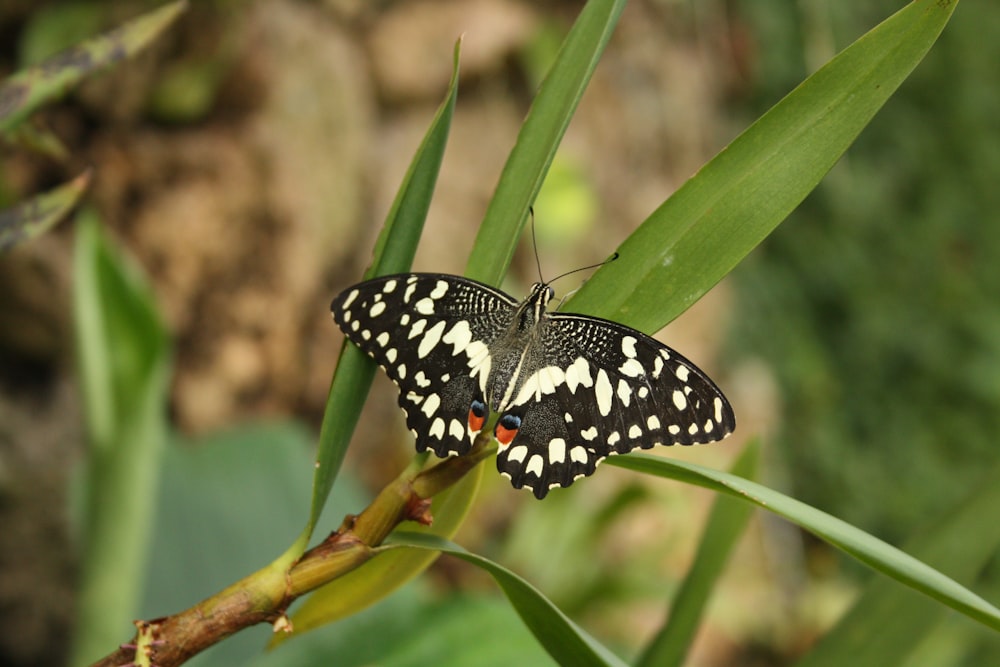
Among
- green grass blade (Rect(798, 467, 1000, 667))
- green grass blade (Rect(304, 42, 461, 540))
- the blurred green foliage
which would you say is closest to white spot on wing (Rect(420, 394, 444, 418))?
green grass blade (Rect(304, 42, 461, 540))

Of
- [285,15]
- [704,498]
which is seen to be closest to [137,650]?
[285,15]

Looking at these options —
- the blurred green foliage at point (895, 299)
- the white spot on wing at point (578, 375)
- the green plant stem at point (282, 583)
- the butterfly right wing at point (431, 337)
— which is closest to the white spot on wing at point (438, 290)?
the butterfly right wing at point (431, 337)

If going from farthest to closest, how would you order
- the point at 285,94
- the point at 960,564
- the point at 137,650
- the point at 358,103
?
the point at 358,103
the point at 285,94
the point at 960,564
the point at 137,650

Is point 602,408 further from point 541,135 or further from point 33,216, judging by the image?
point 33,216

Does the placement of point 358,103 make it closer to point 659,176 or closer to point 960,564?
point 659,176

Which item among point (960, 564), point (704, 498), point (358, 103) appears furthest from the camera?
point (704, 498)

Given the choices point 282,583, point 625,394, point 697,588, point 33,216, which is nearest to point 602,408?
point 625,394

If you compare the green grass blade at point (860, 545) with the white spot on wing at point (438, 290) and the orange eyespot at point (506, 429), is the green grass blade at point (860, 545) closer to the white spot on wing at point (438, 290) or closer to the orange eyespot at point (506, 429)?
the orange eyespot at point (506, 429)
